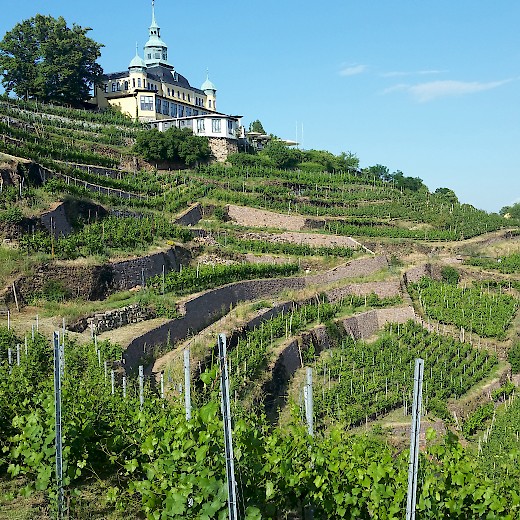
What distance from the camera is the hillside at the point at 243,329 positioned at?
5.89 meters

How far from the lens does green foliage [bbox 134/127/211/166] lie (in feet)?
116

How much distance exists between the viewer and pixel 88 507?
22.0 ft

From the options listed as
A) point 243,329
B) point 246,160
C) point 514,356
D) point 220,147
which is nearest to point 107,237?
point 243,329

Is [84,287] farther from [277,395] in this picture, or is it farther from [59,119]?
[59,119]

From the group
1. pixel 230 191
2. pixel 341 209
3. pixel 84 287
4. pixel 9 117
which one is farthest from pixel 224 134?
pixel 84 287

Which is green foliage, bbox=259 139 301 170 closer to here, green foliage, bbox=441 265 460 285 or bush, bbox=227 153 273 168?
bush, bbox=227 153 273 168

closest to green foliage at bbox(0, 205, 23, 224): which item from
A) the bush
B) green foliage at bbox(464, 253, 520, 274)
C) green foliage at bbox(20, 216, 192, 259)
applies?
green foliage at bbox(20, 216, 192, 259)

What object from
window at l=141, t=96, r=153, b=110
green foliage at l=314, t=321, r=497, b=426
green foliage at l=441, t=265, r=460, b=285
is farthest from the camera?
window at l=141, t=96, r=153, b=110

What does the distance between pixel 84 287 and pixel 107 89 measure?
28.1 metres

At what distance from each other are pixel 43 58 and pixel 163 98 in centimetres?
764

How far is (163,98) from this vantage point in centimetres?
4359

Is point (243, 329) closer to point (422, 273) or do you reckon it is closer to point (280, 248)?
point (280, 248)

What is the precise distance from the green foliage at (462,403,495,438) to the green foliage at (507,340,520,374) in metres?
2.53

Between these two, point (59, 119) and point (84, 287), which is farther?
point (59, 119)
